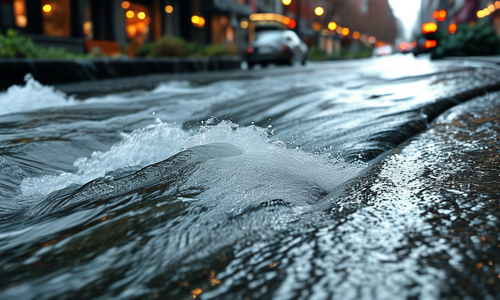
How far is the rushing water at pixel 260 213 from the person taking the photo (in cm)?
103

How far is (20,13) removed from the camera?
1410 centimetres

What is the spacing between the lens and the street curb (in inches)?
248

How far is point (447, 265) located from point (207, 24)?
92.7 feet

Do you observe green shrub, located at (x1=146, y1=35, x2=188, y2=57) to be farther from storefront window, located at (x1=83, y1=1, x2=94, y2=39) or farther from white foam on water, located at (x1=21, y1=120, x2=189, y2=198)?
white foam on water, located at (x1=21, y1=120, x2=189, y2=198)

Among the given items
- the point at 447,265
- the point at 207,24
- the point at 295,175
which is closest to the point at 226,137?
the point at 295,175

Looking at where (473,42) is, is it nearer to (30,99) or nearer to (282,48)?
(282,48)

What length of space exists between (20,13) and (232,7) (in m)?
16.0

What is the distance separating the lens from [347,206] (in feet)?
4.83

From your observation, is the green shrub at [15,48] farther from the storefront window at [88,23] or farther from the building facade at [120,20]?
the storefront window at [88,23]

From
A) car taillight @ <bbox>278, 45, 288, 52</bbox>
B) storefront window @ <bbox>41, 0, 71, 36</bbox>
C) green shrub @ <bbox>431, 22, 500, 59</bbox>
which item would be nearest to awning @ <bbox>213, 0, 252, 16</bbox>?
car taillight @ <bbox>278, 45, 288, 52</bbox>

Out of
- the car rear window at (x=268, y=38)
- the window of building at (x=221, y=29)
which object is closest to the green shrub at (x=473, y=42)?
the car rear window at (x=268, y=38)

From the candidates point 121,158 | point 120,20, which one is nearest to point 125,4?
point 120,20

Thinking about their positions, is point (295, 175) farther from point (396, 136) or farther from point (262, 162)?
point (396, 136)

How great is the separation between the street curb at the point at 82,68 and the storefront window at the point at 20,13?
226 inches
